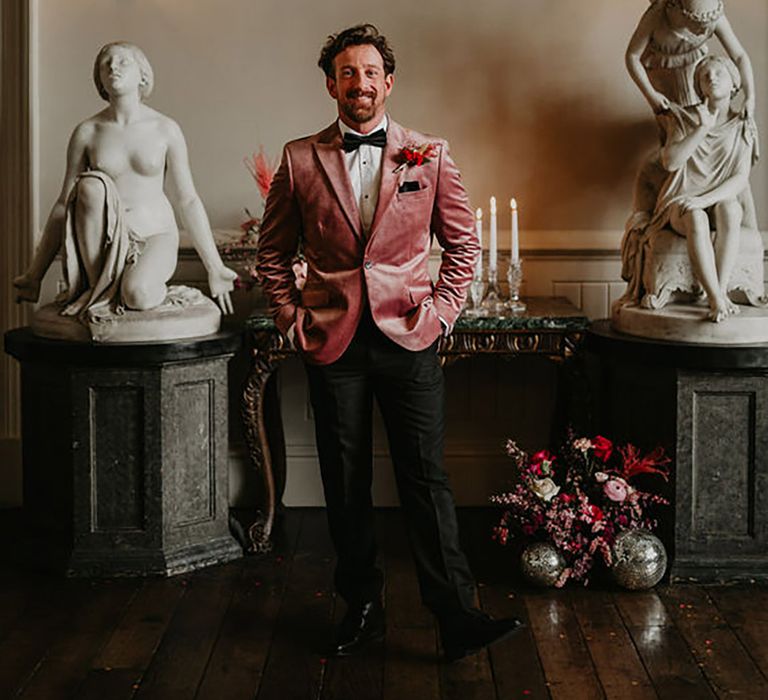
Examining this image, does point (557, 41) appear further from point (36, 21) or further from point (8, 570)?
point (8, 570)

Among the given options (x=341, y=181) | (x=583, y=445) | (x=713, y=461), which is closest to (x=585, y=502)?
(x=583, y=445)

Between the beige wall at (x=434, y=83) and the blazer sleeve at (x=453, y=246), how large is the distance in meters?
1.64

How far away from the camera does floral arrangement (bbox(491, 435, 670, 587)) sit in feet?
13.4

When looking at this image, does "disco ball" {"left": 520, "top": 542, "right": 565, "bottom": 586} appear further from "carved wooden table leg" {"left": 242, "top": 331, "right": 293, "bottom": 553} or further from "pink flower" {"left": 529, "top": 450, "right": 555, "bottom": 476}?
"carved wooden table leg" {"left": 242, "top": 331, "right": 293, "bottom": 553}

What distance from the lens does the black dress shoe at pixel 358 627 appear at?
3520 mm

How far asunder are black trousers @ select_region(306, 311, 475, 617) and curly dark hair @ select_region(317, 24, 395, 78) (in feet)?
2.15

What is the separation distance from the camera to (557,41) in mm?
4977

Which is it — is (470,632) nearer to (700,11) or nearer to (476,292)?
(476,292)

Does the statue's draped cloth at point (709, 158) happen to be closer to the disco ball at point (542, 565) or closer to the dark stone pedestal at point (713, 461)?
the dark stone pedestal at point (713, 461)

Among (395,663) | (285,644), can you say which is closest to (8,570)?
(285,644)

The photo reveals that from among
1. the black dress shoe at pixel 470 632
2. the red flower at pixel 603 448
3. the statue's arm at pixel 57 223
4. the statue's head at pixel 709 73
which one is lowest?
the black dress shoe at pixel 470 632

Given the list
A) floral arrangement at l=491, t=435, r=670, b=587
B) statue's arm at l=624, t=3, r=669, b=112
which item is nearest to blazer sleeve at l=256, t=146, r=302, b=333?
floral arrangement at l=491, t=435, r=670, b=587

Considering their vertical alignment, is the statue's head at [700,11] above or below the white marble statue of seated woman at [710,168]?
above

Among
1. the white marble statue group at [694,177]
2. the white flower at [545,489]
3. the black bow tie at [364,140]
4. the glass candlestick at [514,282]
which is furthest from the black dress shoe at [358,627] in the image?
the glass candlestick at [514,282]
